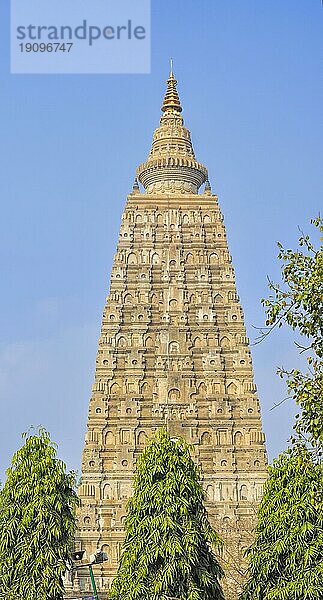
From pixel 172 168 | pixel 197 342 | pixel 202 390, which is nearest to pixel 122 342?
pixel 197 342

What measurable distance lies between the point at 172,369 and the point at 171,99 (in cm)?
2456

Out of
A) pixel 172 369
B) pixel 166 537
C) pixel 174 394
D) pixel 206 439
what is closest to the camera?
pixel 166 537

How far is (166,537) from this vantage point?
23625 mm

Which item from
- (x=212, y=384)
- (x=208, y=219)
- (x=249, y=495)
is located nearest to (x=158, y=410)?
(x=212, y=384)

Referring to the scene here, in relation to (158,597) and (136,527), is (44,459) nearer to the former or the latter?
(136,527)

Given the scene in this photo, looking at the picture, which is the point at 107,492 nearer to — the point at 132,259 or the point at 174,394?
the point at 174,394

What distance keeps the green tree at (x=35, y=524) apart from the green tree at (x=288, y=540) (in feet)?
16.8

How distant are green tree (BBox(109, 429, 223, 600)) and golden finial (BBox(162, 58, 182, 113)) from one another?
170 feet

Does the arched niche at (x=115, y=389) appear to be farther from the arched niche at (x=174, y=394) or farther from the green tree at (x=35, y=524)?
the green tree at (x=35, y=524)

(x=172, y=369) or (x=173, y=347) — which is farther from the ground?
(x=173, y=347)

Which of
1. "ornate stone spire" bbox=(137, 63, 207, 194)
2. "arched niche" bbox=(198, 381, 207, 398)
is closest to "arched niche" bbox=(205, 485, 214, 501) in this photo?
"arched niche" bbox=(198, 381, 207, 398)

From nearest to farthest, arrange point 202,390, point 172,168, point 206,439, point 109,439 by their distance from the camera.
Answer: point 206,439, point 109,439, point 202,390, point 172,168

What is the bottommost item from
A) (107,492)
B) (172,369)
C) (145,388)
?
(107,492)

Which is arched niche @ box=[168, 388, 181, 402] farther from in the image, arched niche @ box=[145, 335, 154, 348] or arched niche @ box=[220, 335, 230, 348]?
arched niche @ box=[220, 335, 230, 348]
